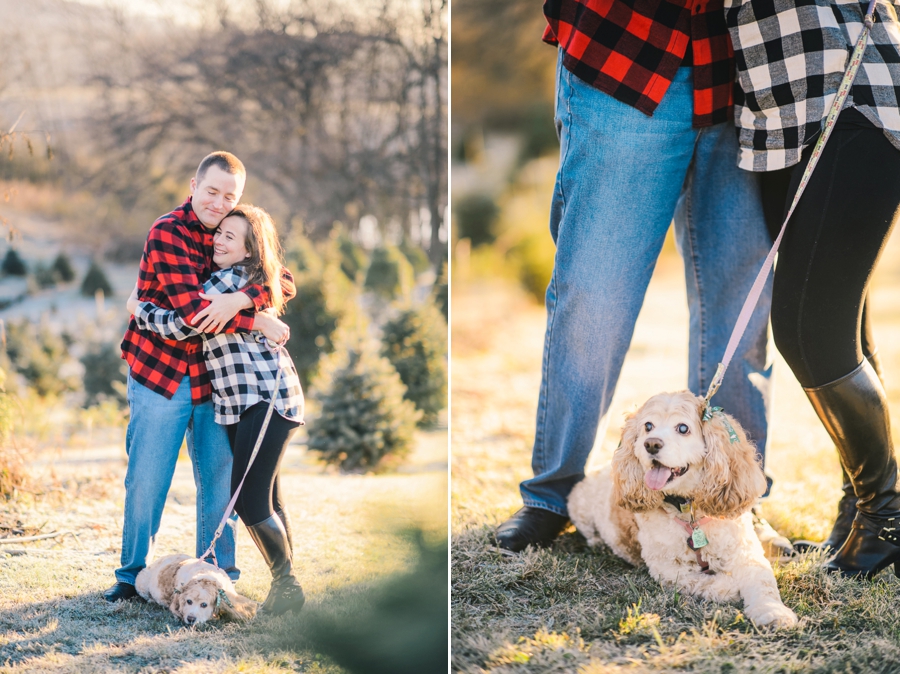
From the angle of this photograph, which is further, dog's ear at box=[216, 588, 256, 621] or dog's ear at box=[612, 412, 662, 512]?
dog's ear at box=[612, 412, 662, 512]

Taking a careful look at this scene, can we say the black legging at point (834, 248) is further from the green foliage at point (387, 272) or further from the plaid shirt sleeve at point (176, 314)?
the green foliage at point (387, 272)

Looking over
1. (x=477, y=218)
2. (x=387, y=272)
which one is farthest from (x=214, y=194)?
(x=477, y=218)

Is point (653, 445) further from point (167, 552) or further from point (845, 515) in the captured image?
point (167, 552)

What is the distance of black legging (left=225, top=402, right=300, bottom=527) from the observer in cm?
174

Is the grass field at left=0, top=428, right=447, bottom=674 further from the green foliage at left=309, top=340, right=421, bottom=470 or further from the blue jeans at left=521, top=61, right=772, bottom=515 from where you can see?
the green foliage at left=309, top=340, right=421, bottom=470

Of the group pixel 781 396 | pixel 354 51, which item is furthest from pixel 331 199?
pixel 781 396

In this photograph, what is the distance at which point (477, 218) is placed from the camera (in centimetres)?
957

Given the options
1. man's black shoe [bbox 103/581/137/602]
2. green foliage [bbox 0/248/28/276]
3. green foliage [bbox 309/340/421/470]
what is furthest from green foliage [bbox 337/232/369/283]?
man's black shoe [bbox 103/581/137/602]

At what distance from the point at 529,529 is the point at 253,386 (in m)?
0.90

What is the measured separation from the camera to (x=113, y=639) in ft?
5.00

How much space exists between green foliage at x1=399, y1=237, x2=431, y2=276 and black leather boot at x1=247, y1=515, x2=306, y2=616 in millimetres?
5697

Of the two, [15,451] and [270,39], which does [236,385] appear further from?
[270,39]

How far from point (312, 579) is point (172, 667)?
41cm

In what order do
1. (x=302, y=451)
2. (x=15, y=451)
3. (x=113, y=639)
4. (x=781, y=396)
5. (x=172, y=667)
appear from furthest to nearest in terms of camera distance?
(x=781, y=396) < (x=302, y=451) < (x=15, y=451) < (x=113, y=639) < (x=172, y=667)
